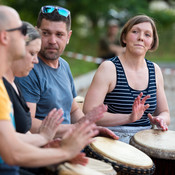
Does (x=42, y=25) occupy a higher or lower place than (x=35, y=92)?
higher

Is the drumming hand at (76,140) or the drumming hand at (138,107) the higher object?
the drumming hand at (76,140)

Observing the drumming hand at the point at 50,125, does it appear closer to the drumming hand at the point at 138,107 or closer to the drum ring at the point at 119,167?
the drum ring at the point at 119,167

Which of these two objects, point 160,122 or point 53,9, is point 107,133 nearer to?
point 160,122

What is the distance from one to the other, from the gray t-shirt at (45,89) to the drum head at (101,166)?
691 millimetres

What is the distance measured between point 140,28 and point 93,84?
0.66 metres

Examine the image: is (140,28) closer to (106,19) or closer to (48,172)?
(48,172)

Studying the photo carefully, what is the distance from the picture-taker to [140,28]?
3277 millimetres

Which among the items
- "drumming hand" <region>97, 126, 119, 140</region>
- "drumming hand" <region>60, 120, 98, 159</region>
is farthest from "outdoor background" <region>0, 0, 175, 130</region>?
"drumming hand" <region>60, 120, 98, 159</region>

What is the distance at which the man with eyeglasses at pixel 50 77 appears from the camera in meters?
2.57

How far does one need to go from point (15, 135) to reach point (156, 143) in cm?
136

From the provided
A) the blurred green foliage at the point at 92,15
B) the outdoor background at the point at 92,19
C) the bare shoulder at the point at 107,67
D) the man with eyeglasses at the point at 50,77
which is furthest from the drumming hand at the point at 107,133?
the blurred green foliage at the point at 92,15

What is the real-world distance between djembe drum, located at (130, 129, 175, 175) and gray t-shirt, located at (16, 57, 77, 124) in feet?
1.91

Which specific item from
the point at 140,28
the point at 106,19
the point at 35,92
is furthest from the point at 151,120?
the point at 106,19

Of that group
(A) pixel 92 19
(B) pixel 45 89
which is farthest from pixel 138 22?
(A) pixel 92 19
